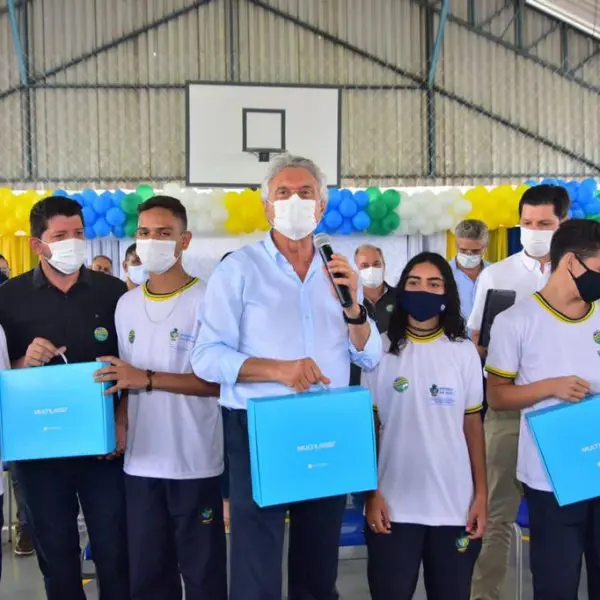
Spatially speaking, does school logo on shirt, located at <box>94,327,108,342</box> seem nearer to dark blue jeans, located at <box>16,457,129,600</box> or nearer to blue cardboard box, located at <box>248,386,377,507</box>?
dark blue jeans, located at <box>16,457,129,600</box>

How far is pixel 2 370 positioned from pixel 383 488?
1.16 m

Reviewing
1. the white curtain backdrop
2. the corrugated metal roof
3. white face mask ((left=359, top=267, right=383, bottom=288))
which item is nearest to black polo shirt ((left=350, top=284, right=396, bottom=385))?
white face mask ((left=359, top=267, right=383, bottom=288))

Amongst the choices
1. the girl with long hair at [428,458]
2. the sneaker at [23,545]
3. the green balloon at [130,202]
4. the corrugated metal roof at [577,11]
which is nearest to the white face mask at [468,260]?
the girl with long hair at [428,458]

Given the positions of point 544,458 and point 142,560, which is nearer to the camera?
point 544,458

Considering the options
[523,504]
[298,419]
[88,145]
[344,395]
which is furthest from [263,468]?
[88,145]

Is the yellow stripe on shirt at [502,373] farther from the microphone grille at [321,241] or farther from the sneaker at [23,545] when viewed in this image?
the sneaker at [23,545]

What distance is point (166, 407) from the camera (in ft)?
7.70

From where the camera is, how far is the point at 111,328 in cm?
244

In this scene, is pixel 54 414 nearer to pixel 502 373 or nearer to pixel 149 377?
pixel 149 377

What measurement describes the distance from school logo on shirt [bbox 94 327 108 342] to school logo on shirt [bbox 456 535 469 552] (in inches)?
49.8

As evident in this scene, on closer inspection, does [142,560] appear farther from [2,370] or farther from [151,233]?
[151,233]

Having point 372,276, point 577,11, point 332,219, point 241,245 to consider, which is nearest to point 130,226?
point 241,245

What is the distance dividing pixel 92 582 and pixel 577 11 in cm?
1089

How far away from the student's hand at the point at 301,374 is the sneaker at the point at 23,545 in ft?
8.84
